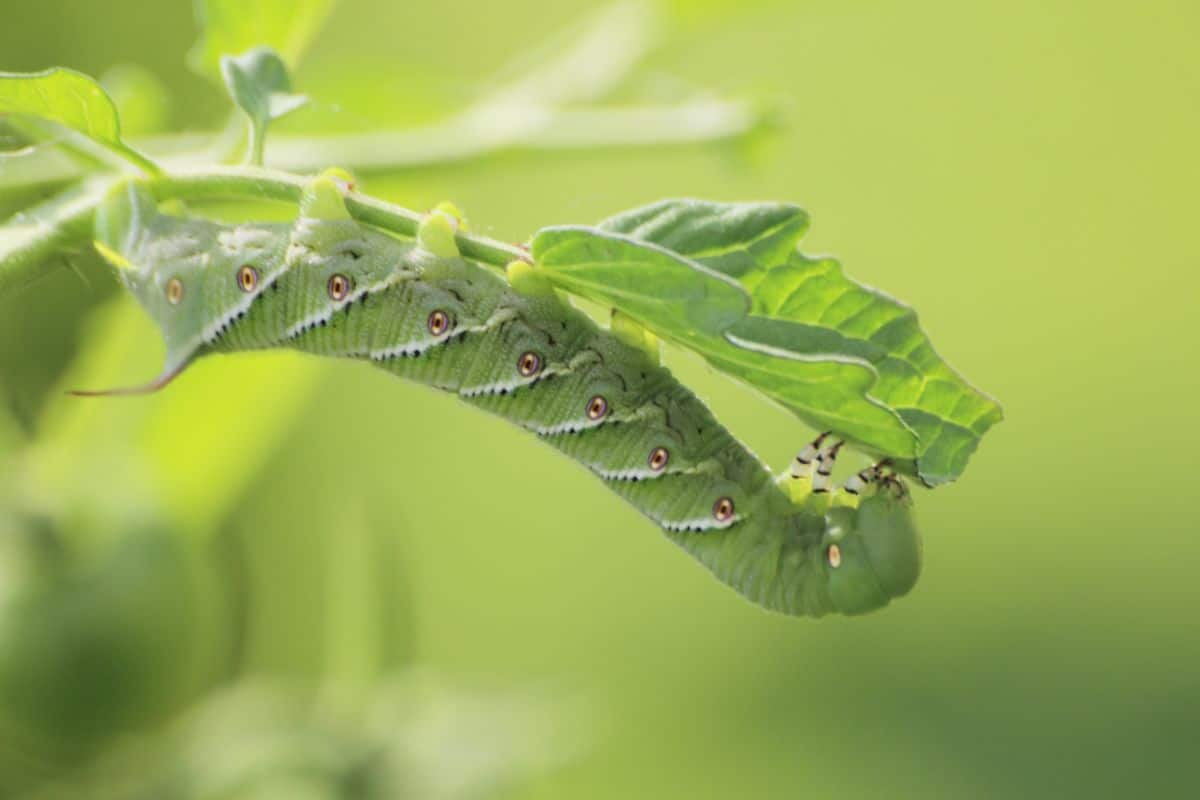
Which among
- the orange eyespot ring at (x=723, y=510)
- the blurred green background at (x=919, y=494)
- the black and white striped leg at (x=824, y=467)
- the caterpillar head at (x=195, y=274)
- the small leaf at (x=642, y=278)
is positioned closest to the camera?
the small leaf at (x=642, y=278)

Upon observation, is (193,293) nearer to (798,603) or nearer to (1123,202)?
(798,603)

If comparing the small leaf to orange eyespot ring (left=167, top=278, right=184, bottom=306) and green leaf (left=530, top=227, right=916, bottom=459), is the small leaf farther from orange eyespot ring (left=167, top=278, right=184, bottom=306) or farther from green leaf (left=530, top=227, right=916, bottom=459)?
orange eyespot ring (left=167, top=278, right=184, bottom=306)

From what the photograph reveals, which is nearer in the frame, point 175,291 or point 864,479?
point 175,291

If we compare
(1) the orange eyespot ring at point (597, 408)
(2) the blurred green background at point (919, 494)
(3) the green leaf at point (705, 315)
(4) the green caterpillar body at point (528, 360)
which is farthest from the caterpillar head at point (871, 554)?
(2) the blurred green background at point (919, 494)

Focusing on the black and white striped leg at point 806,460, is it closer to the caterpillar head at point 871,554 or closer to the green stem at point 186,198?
the caterpillar head at point 871,554

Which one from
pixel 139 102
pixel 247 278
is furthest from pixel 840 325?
pixel 139 102

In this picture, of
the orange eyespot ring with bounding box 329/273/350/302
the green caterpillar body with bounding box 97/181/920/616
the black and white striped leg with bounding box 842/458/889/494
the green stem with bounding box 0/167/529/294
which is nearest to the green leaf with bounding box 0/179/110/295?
the green stem with bounding box 0/167/529/294

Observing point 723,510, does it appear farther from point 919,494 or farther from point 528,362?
point 919,494
